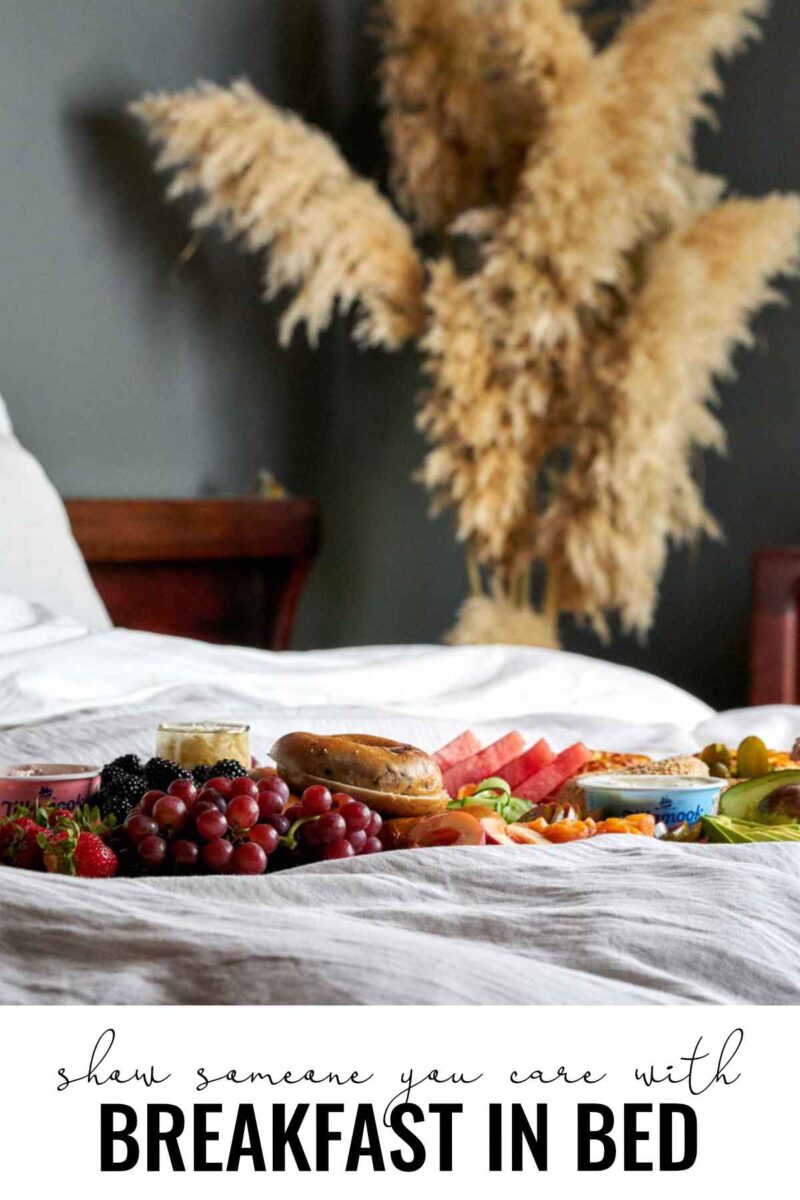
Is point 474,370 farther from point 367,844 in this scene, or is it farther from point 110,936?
point 110,936

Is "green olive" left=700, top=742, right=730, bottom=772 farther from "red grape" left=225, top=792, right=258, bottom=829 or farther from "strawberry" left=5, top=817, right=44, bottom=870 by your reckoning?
"strawberry" left=5, top=817, right=44, bottom=870

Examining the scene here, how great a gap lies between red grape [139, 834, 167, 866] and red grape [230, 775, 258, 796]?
0.09 m

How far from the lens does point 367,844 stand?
4.04 feet

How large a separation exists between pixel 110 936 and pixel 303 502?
2.71 meters

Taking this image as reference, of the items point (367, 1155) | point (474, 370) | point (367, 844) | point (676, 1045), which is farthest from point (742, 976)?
point (474, 370)

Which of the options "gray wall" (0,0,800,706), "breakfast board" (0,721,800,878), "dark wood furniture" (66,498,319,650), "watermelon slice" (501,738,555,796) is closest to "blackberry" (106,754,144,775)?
"breakfast board" (0,721,800,878)

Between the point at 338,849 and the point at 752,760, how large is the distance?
25.3 inches

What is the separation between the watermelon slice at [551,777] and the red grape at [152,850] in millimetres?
521

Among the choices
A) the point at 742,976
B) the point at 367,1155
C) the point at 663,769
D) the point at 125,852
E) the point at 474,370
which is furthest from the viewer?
the point at 474,370

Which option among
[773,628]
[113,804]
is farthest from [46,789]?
[773,628]

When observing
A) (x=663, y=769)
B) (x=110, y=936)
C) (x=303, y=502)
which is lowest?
(x=110, y=936)

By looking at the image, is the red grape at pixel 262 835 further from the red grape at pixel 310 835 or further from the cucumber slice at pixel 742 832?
the cucumber slice at pixel 742 832

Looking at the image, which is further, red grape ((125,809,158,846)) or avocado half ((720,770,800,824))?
avocado half ((720,770,800,824))

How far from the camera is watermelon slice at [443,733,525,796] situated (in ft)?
5.36
